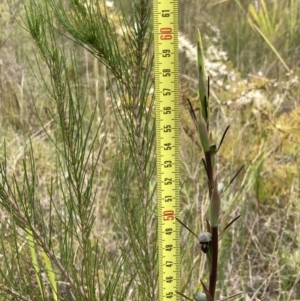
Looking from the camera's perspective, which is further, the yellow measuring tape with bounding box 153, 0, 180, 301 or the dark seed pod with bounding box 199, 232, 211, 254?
the yellow measuring tape with bounding box 153, 0, 180, 301

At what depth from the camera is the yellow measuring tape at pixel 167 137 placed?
951 millimetres

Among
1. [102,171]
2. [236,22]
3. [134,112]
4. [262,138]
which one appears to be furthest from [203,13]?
[134,112]

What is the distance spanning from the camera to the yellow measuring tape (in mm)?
951

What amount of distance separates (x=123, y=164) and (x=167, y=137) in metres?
0.65

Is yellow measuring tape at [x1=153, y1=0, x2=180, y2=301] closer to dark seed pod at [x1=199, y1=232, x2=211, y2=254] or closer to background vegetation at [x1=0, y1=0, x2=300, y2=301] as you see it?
background vegetation at [x1=0, y1=0, x2=300, y2=301]

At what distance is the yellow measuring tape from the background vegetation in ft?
0.29

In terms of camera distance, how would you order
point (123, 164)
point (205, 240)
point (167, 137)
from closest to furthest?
point (205, 240)
point (167, 137)
point (123, 164)

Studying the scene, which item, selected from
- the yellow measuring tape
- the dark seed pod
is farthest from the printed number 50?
the dark seed pod

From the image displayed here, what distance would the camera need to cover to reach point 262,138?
91.8 inches

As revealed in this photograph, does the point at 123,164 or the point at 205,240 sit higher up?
the point at 205,240

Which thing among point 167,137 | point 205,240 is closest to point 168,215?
point 167,137

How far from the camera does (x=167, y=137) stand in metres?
0.98

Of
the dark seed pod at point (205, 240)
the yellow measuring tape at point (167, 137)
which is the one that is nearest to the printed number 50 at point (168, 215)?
the yellow measuring tape at point (167, 137)

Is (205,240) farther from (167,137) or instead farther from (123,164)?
(123,164)
